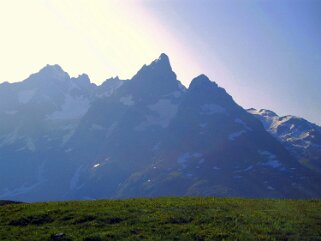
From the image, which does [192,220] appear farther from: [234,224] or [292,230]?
[292,230]

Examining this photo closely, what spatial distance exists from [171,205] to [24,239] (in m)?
16.8

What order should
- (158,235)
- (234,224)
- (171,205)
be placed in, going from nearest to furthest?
1. (158,235)
2. (234,224)
3. (171,205)

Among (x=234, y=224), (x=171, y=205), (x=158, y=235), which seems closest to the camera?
(x=158, y=235)

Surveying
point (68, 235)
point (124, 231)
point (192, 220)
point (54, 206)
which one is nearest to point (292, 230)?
point (192, 220)

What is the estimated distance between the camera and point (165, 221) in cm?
4119

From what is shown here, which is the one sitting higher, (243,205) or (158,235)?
(243,205)

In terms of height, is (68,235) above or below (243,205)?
below

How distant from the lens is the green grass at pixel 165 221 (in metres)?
37.3

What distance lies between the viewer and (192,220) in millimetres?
41688

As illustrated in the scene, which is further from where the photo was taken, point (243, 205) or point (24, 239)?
point (243, 205)

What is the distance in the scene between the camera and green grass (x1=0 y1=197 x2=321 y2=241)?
37312mm

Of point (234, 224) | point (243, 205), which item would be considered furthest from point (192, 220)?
point (243, 205)

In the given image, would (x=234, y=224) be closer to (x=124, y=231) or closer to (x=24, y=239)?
(x=124, y=231)

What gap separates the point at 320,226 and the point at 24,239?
25.6 m
